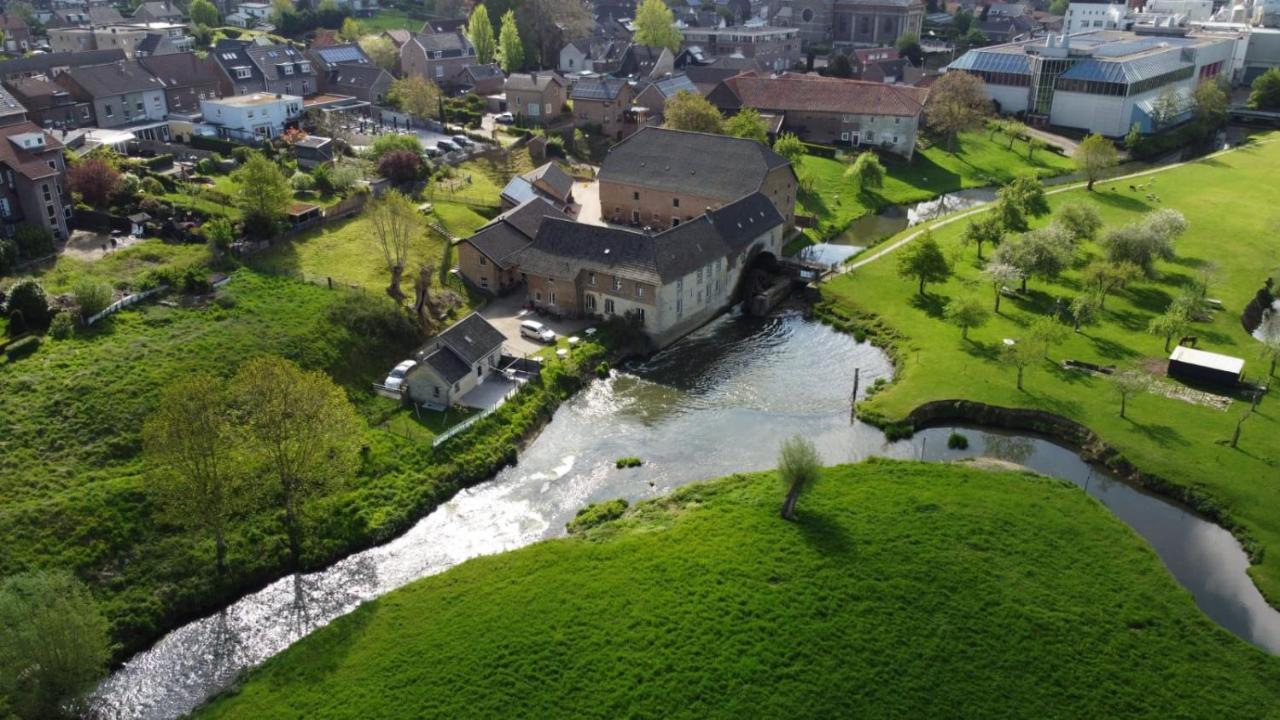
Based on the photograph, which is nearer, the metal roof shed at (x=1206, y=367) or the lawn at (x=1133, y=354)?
the lawn at (x=1133, y=354)

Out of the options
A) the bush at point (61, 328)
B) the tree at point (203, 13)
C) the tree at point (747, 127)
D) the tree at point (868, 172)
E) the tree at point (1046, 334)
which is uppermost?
the tree at point (203, 13)

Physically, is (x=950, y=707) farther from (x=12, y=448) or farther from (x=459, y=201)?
(x=459, y=201)

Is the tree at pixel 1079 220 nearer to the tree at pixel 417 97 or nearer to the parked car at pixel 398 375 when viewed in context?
the parked car at pixel 398 375

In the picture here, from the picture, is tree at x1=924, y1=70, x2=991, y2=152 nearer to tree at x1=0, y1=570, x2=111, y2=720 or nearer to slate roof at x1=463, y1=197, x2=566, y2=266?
slate roof at x1=463, y1=197, x2=566, y2=266

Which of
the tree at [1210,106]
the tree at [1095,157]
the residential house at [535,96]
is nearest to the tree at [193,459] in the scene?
the residential house at [535,96]

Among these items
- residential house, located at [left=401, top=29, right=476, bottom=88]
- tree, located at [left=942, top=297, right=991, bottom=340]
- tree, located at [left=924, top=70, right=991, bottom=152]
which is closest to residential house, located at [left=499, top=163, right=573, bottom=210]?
tree, located at [left=942, top=297, right=991, bottom=340]
